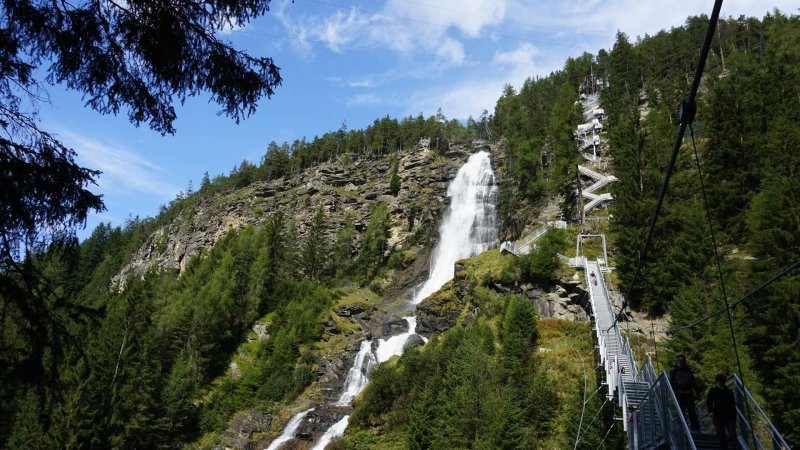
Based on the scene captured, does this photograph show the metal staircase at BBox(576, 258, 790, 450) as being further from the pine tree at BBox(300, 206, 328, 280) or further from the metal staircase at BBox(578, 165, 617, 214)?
the pine tree at BBox(300, 206, 328, 280)

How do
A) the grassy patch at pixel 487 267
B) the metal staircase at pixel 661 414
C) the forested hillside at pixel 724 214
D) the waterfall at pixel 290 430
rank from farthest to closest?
the grassy patch at pixel 487 267 → the waterfall at pixel 290 430 → the forested hillside at pixel 724 214 → the metal staircase at pixel 661 414

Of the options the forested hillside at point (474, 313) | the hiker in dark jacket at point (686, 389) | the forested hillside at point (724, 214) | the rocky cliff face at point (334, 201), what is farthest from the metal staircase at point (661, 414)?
the rocky cliff face at point (334, 201)

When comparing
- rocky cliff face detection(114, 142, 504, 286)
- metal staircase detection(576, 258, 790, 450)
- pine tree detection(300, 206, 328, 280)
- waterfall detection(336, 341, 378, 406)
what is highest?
rocky cliff face detection(114, 142, 504, 286)

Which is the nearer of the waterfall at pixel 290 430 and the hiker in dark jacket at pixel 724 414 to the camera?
the hiker in dark jacket at pixel 724 414

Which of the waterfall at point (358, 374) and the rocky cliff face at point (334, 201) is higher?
the rocky cliff face at point (334, 201)

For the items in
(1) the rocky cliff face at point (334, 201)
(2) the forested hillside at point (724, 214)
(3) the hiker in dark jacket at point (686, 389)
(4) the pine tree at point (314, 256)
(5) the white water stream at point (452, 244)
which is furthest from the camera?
(1) the rocky cliff face at point (334, 201)

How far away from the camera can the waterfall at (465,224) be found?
54.6m

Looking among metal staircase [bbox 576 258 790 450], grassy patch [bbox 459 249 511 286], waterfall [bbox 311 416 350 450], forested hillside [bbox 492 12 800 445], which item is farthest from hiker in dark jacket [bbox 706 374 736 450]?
waterfall [bbox 311 416 350 450]

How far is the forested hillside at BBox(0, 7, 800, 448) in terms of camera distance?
57.3ft

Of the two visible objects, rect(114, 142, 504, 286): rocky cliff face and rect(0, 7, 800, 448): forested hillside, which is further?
rect(114, 142, 504, 286): rocky cliff face

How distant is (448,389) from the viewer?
2617cm

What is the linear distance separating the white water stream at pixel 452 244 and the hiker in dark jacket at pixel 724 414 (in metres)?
28.3

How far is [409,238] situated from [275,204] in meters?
31.0

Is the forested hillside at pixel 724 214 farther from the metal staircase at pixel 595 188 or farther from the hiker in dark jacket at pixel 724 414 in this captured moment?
the hiker in dark jacket at pixel 724 414
